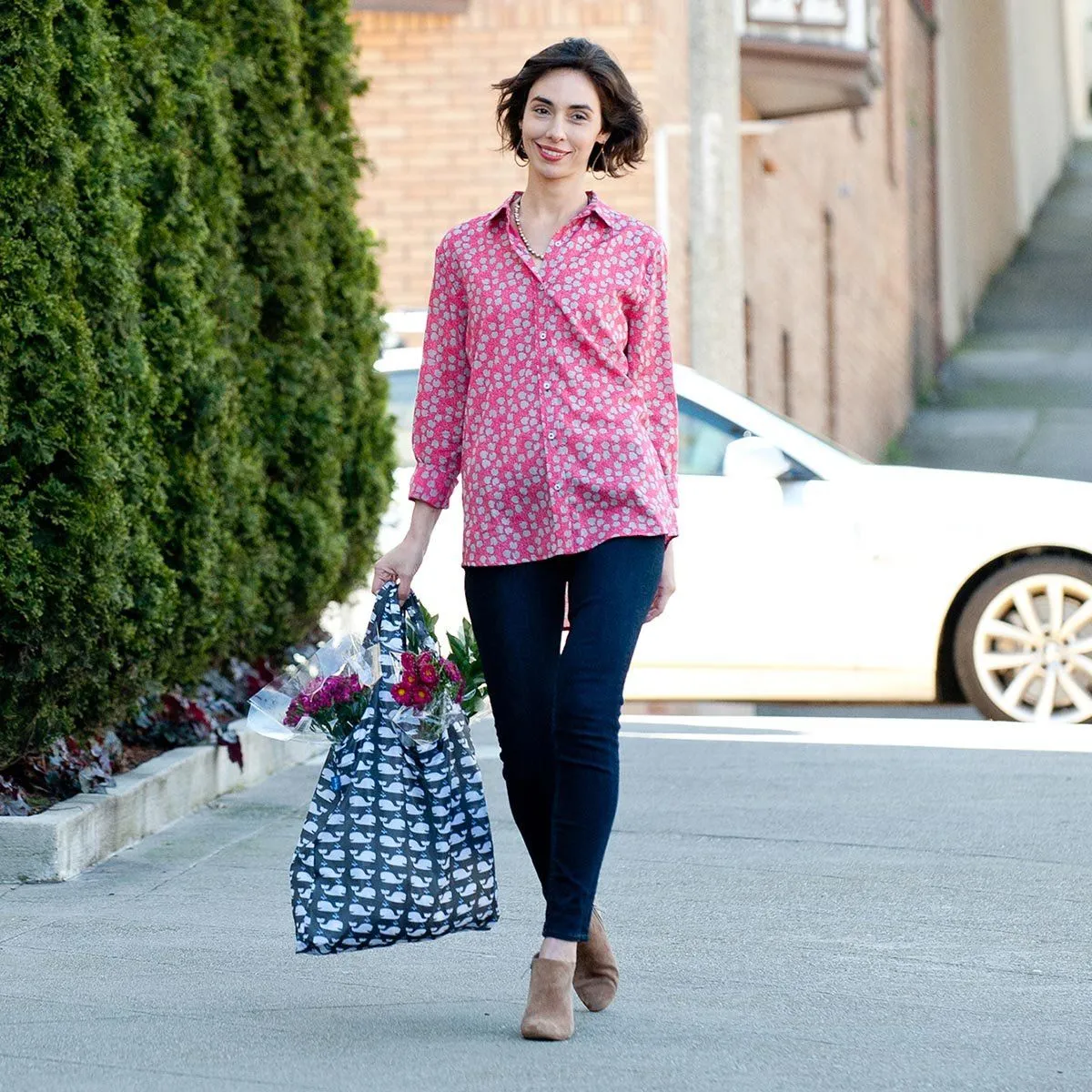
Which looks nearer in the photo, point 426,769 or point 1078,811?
point 426,769

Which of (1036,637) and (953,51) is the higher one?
(953,51)

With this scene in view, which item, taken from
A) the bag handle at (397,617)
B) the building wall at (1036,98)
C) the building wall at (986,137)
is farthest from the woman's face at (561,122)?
the building wall at (1036,98)

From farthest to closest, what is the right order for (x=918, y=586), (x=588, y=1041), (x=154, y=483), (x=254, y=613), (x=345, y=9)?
1. (x=918, y=586)
2. (x=345, y=9)
3. (x=254, y=613)
4. (x=154, y=483)
5. (x=588, y=1041)

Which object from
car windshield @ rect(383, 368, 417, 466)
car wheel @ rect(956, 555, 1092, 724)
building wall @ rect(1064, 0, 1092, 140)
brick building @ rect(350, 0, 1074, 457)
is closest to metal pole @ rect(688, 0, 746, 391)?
brick building @ rect(350, 0, 1074, 457)

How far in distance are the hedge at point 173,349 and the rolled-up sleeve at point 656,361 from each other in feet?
6.10

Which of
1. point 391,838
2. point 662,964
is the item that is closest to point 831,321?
point 662,964

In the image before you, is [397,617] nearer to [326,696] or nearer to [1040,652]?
[326,696]

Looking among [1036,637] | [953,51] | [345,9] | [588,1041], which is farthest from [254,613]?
[953,51]

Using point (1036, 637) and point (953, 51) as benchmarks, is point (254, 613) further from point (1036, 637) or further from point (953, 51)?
point (953, 51)

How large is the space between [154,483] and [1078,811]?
2.83m

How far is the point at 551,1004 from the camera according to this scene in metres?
4.05

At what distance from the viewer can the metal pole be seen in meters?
12.0

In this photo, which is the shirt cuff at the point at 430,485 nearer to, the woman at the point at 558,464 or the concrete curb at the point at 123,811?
the woman at the point at 558,464

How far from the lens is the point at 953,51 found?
1187 inches
